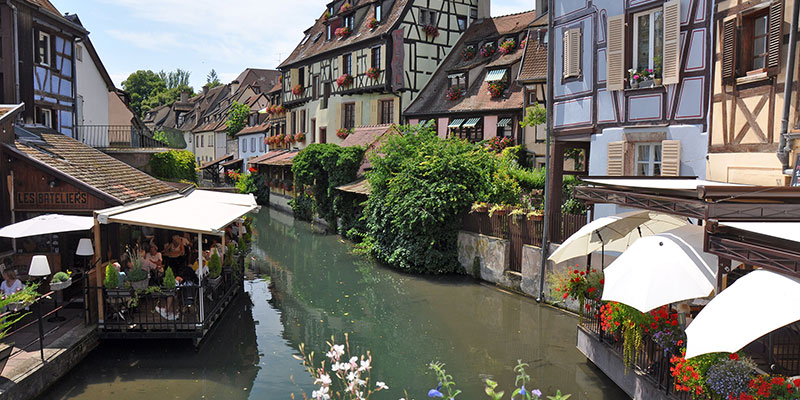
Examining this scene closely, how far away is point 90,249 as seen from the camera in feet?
38.8

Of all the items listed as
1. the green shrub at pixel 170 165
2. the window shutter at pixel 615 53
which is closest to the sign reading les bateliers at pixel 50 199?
the window shutter at pixel 615 53

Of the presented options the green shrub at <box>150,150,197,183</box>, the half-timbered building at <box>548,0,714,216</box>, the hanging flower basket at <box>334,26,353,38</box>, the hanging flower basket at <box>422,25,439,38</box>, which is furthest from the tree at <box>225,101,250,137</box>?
the half-timbered building at <box>548,0,714,216</box>

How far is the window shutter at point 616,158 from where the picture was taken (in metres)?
12.9

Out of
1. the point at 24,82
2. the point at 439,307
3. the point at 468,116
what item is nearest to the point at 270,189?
the point at 468,116

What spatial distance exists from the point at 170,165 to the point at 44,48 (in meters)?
6.89

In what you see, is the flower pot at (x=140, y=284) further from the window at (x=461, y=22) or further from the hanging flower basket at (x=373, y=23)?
the window at (x=461, y=22)

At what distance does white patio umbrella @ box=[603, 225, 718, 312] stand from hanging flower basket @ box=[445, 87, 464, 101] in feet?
67.0

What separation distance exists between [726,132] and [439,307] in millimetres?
7666

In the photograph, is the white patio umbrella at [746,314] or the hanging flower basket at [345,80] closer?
the white patio umbrella at [746,314]

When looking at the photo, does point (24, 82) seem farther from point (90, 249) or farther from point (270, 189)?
point (270, 189)

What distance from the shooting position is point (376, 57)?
3136 centimetres

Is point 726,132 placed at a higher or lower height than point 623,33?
lower

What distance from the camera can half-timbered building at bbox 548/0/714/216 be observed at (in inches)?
451

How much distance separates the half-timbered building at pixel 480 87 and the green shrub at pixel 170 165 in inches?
430
